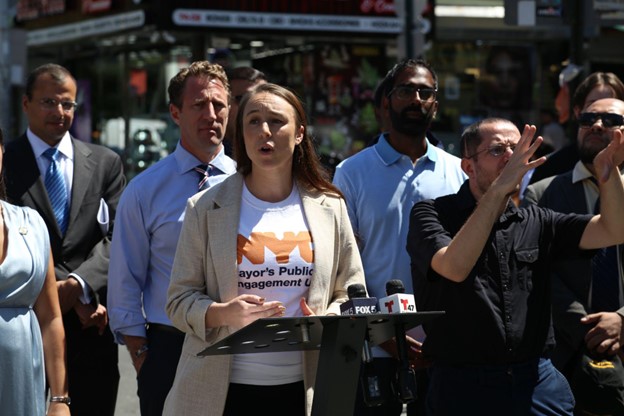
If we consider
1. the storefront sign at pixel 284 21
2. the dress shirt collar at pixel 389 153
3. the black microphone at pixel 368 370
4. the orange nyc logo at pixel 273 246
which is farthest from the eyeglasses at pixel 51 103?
the storefront sign at pixel 284 21

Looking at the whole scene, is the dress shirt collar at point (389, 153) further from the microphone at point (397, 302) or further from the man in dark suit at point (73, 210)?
the microphone at point (397, 302)

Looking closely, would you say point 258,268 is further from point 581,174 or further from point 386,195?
point 581,174

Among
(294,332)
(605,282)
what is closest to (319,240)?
(294,332)

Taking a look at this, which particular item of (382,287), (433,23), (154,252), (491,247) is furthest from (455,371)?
(433,23)

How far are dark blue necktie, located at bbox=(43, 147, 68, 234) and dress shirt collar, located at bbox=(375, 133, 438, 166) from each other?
173 cm

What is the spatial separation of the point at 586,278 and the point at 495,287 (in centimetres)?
120

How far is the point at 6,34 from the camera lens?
16.3 meters

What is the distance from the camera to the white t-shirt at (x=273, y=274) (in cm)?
452

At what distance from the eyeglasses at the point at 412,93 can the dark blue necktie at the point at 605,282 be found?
3.87ft

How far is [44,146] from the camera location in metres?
6.59

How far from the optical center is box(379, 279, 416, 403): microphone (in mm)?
4039

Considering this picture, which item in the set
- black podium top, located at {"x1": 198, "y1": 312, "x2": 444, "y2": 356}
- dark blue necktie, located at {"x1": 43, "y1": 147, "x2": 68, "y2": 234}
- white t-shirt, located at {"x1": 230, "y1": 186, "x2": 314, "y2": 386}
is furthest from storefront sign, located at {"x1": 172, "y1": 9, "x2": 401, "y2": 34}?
black podium top, located at {"x1": 198, "y1": 312, "x2": 444, "y2": 356}

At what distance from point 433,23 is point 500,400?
570 inches

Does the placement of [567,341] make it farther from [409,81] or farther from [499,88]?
[499,88]
